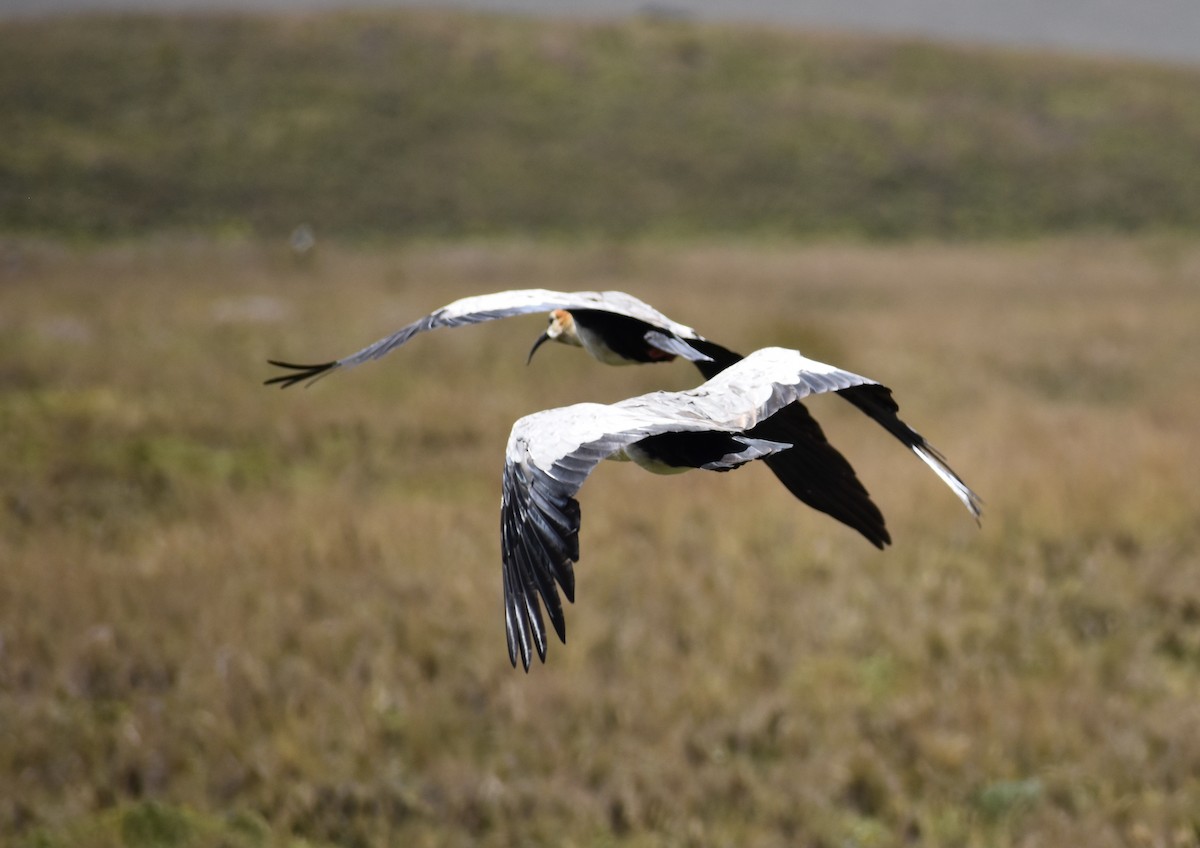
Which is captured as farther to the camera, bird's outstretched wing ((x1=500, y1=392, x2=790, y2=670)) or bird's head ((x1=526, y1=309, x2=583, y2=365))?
bird's head ((x1=526, y1=309, x2=583, y2=365))

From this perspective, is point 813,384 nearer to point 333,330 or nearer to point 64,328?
point 333,330

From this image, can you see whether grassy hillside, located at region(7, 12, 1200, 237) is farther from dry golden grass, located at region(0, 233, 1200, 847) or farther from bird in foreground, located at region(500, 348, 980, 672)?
bird in foreground, located at region(500, 348, 980, 672)

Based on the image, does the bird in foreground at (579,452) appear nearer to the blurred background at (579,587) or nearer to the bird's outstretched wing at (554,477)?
the bird's outstretched wing at (554,477)

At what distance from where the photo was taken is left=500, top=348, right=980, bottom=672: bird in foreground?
3.67 feet

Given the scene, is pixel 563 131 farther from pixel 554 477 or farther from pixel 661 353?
pixel 554 477

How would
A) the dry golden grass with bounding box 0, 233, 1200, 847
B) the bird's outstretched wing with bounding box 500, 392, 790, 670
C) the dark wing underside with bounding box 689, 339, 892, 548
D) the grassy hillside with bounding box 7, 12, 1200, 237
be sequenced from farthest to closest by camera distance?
the grassy hillside with bounding box 7, 12, 1200, 237 → the dry golden grass with bounding box 0, 233, 1200, 847 → the dark wing underside with bounding box 689, 339, 892, 548 → the bird's outstretched wing with bounding box 500, 392, 790, 670

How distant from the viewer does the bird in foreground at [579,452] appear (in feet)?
3.67

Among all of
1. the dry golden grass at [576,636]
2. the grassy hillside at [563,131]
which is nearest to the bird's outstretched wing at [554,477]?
the dry golden grass at [576,636]

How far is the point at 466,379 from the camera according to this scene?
42.0 feet

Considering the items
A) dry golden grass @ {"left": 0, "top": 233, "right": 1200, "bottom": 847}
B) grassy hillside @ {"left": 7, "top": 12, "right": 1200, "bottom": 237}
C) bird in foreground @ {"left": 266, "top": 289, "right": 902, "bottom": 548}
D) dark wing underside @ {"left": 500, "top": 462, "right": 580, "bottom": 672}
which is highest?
grassy hillside @ {"left": 7, "top": 12, "right": 1200, "bottom": 237}

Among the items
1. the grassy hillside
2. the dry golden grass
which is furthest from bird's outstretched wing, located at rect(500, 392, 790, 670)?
the grassy hillside

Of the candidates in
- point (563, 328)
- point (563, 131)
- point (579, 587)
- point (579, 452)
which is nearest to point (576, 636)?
point (579, 587)

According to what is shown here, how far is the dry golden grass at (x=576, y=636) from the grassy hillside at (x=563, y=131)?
29682 millimetres

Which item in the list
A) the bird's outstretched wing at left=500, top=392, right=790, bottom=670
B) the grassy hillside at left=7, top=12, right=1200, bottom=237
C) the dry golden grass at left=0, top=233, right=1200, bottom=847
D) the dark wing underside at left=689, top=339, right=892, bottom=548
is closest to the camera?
the bird's outstretched wing at left=500, top=392, right=790, bottom=670
